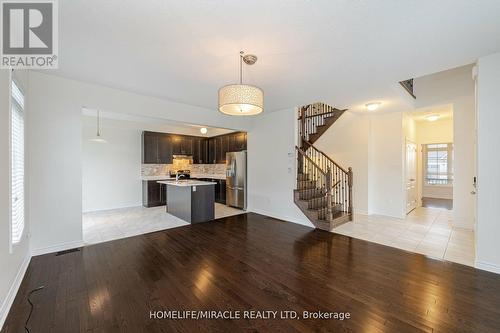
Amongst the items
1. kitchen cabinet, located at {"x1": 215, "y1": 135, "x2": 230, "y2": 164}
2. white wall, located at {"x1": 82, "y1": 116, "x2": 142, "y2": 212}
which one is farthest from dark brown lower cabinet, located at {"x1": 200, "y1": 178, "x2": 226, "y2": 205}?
white wall, located at {"x1": 82, "y1": 116, "x2": 142, "y2": 212}

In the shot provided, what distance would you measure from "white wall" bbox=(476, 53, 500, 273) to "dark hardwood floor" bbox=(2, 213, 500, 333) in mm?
320

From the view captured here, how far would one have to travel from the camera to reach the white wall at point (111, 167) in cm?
606

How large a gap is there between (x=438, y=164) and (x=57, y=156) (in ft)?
39.3

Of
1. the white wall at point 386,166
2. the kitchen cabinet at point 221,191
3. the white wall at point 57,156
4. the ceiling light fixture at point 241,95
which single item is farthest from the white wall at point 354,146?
the white wall at point 57,156

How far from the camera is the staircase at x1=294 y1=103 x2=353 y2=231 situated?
15.2ft

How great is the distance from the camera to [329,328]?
175 centimetres

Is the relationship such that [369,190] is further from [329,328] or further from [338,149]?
[329,328]

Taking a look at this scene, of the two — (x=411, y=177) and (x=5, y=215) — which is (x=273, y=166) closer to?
(x=411, y=177)

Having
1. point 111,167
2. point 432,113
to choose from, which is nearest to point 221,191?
point 111,167

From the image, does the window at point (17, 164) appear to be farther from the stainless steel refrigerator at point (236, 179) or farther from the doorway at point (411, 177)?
the doorway at point (411, 177)

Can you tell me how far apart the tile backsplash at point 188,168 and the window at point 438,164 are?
834 cm

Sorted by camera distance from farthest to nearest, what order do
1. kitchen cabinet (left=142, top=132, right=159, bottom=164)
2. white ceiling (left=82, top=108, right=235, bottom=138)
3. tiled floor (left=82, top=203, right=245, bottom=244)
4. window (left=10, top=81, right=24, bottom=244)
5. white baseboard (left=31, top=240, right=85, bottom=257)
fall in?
kitchen cabinet (left=142, top=132, right=159, bottom=164), white ceiling (left=82, top=108, right=235, bottom=138), tiled floor (left=82, top=203, right=245, bottom=244), white baseboard (left=31, top=240, right=85, bottom=257), window (left=10, top=81, right=24, bottom=244)

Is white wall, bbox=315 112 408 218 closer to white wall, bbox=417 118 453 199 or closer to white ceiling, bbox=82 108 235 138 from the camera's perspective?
white wall, bbox=417 118 453 199

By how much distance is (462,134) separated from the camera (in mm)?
4469
